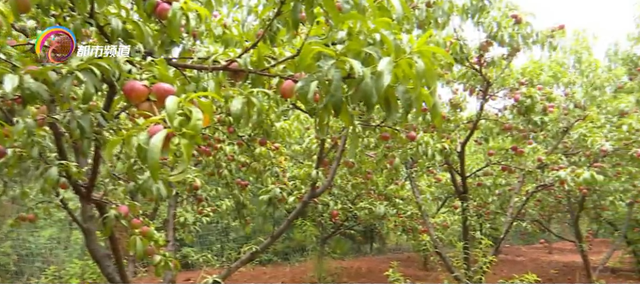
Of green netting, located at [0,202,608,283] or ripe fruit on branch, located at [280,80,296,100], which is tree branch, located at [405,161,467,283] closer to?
green netting, located at [0,202,608,283]

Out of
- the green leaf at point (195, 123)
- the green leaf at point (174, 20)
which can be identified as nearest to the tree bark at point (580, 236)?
the green leaf at point (174, 20)

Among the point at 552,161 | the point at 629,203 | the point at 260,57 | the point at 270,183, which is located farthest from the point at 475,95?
the point at 260,57

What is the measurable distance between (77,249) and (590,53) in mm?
6189

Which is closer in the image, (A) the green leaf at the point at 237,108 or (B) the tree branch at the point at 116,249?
(A) the green leaf at the point at 237,108

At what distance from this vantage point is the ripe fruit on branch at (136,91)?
52.5 inches

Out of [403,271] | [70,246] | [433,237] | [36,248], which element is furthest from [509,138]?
[36,248]

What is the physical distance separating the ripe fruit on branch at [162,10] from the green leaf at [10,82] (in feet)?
1.65

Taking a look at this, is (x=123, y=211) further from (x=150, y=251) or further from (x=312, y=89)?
(x=312, y=89)

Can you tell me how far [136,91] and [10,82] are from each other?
0.30 metres

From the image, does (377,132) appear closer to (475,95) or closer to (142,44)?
(475,95)

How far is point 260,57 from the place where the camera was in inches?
69.6

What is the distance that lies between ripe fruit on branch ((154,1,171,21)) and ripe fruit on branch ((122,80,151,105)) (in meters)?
0.35

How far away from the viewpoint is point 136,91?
4.37 ft

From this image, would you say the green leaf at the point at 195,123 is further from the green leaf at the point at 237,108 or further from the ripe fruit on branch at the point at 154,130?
the green leaf at the point at 237,108
